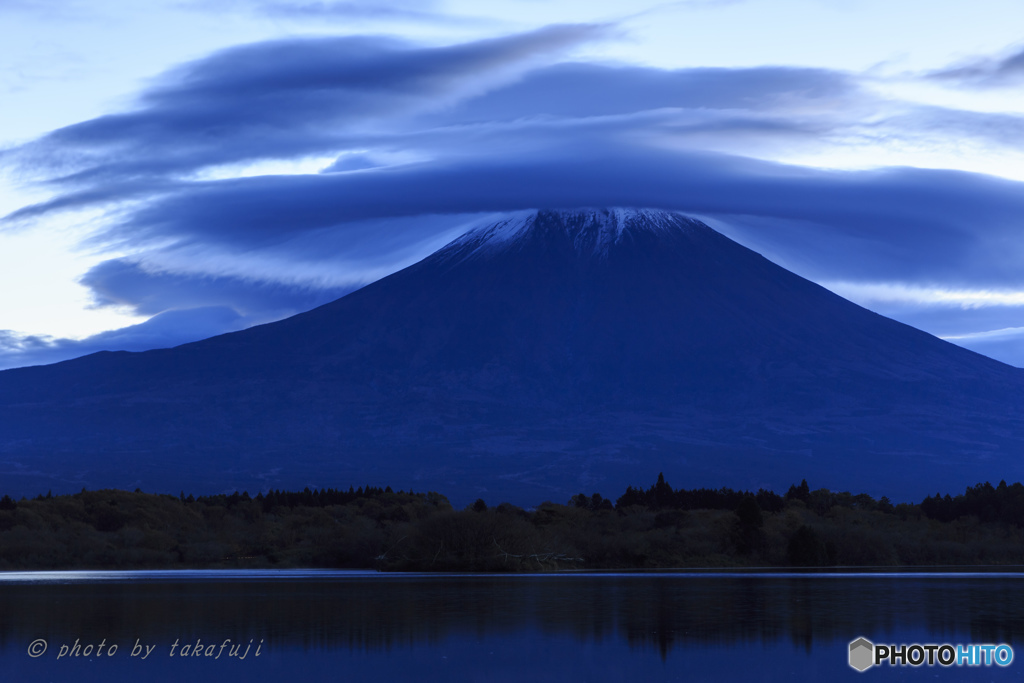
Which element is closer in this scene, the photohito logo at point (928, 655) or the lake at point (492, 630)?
the lake at point (492, 630)

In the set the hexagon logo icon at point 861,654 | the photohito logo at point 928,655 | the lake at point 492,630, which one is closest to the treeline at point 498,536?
the lake at point 492,630

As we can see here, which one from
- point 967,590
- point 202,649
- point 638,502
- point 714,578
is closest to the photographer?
point 202,649

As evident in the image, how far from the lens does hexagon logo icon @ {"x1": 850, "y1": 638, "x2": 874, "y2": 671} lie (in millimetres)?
28203

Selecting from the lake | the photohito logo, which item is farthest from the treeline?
the photohito logo

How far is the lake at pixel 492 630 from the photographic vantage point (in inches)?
1096

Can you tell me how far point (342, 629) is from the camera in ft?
118

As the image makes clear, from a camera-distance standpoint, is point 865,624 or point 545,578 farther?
point 545,578

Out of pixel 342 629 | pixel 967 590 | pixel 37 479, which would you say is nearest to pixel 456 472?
pixel 37 479

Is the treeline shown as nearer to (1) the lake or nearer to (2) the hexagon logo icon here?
(1) the lake

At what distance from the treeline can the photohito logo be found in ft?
153

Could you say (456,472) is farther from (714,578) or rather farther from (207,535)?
(714,578)

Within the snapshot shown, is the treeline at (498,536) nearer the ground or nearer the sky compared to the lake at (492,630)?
nearer the sky

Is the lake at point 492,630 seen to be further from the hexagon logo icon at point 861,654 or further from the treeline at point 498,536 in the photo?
the treeline at point 498,536

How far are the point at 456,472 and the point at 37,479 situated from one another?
58331mm
